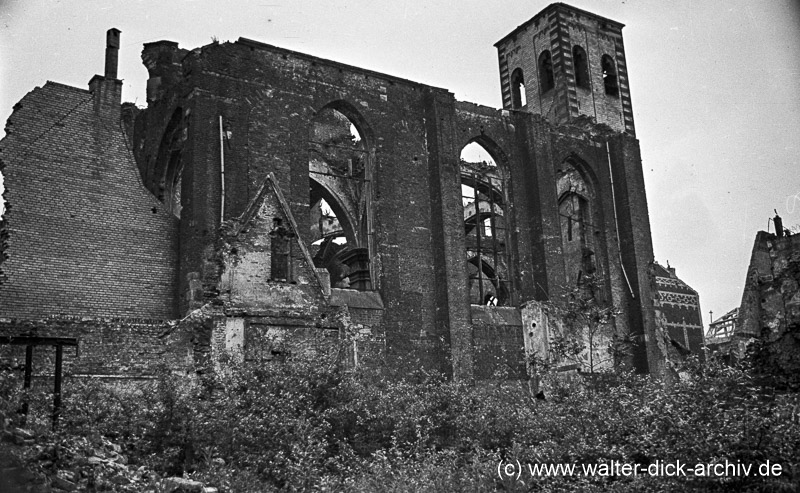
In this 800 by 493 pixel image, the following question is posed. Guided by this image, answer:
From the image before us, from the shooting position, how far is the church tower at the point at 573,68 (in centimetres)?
2714

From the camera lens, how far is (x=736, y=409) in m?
9.58

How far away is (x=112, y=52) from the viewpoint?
18.0 m

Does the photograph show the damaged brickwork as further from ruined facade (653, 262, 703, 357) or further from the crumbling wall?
ruined facade (653, 262, 703, 357)

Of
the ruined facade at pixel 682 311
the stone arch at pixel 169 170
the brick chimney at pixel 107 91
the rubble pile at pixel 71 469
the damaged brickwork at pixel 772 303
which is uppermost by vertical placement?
the brick chimney at pixel 107 91

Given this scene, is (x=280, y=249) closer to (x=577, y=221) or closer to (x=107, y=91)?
(x=107, y=91)

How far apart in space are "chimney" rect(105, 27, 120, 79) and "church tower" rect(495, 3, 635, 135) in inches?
568

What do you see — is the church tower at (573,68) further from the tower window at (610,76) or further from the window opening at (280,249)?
the window opening at (280,249)

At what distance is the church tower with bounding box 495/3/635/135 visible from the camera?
27.1m

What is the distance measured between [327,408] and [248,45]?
9262mm

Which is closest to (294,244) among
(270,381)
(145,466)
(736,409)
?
(270,381)

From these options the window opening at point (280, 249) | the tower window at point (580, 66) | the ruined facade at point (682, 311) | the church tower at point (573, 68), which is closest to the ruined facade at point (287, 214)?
the window opening at point (280, 249)

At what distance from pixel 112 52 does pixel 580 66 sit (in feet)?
54.4

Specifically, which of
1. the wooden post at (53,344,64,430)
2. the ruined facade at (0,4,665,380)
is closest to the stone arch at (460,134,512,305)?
the ruined facade at (0,4,665,380)

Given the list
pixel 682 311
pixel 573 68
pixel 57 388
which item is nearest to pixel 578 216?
pixel 573 68
